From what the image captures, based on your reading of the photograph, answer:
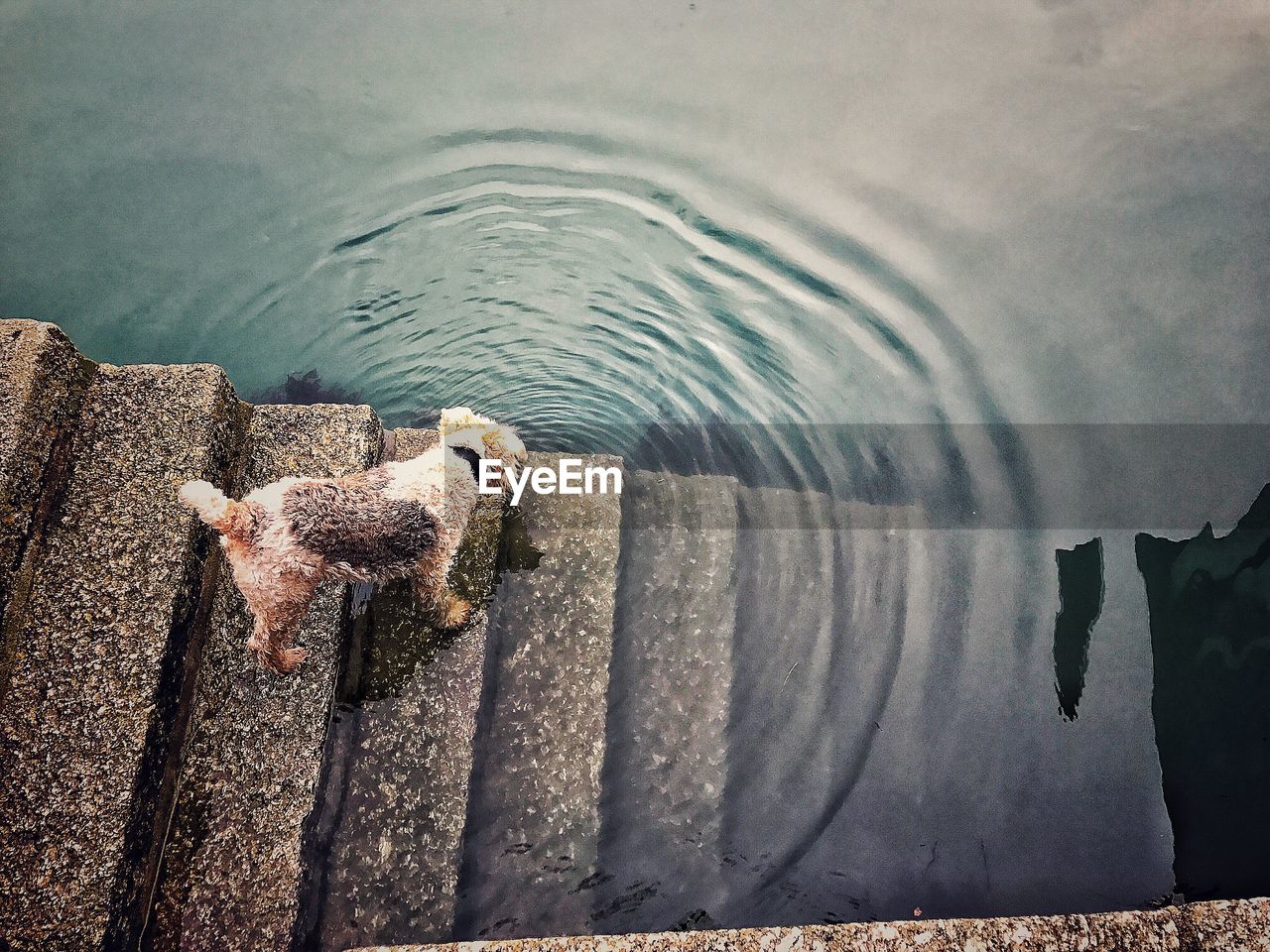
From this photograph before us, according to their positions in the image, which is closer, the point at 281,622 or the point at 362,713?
the point at 281,622

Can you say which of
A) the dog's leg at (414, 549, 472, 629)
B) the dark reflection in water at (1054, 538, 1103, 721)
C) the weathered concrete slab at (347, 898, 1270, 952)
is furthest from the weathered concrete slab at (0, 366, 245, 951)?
the dark reflection in water at (1054, 538, 1103, 721)

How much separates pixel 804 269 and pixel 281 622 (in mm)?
3271

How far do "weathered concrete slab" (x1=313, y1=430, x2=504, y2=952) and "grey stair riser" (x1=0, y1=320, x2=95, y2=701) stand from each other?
1128 mm

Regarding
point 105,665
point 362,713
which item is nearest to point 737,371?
point 362,713

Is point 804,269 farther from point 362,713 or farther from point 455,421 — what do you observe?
point 362,713

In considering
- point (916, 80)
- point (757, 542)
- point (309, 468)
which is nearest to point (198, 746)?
point (309, 468)

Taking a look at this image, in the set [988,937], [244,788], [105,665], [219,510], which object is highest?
[219,510]

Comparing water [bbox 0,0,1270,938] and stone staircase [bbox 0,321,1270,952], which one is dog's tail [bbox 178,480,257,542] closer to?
stone staircase [bbox 0,321,1270,952]

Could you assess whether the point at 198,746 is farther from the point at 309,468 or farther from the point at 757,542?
the point at 757,542

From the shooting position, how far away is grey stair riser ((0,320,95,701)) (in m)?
2.34

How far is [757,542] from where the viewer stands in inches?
139

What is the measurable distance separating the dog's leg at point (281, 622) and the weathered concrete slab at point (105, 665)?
0.30 metres

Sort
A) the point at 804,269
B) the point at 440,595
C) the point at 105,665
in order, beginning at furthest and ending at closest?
the point at 804,269 < the point at 440,595 < the point at 105,665

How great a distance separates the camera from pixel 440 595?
2.80 metres
